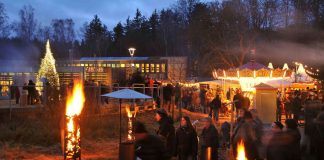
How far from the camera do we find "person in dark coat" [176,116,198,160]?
31.3 feet

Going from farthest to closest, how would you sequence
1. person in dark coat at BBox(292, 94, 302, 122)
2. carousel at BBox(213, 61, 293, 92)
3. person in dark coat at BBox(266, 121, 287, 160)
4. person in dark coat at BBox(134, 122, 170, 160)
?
carousel at BBox(213, 61, 293, 92) → person in dark coat at BBox(292, 94, 302, 122) → person in dark coat at BBox(266, 121, 287, 160) → person in dark coat at BBox(134, 122, 170, 160)

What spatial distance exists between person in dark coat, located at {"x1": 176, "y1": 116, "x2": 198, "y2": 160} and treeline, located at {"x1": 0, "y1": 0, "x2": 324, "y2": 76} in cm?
1868

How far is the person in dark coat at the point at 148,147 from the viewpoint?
6605mm

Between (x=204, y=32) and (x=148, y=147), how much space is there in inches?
1777

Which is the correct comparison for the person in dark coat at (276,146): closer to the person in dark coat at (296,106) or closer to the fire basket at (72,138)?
the fire basket at (72,138)

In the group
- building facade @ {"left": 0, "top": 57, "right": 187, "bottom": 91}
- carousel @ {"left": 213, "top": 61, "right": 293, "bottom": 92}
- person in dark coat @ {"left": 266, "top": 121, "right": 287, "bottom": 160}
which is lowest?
person in dark coat @ {"left": 266, "top": 121, "right": 287, "bottom": 160}

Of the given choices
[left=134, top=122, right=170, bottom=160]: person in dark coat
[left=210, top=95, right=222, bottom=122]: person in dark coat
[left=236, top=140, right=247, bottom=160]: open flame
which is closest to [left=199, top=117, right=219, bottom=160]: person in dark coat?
[left=236, top=140, right=247, bottom=160]: open flame

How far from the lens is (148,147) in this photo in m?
6.64

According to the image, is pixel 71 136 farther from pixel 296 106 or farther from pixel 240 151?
pixel 296 106

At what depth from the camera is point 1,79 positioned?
3322 cm

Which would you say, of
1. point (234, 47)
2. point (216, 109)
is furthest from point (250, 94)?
point (234, 47)

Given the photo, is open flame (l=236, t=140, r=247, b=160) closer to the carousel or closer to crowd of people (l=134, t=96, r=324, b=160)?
crowd of people (l=134, t=96, r=324, b=160)

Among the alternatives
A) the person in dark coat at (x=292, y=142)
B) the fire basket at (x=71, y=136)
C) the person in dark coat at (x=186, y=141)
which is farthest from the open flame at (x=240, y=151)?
the fire basket at (x=71, y=136)

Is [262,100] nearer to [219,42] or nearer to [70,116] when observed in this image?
[70,116]
